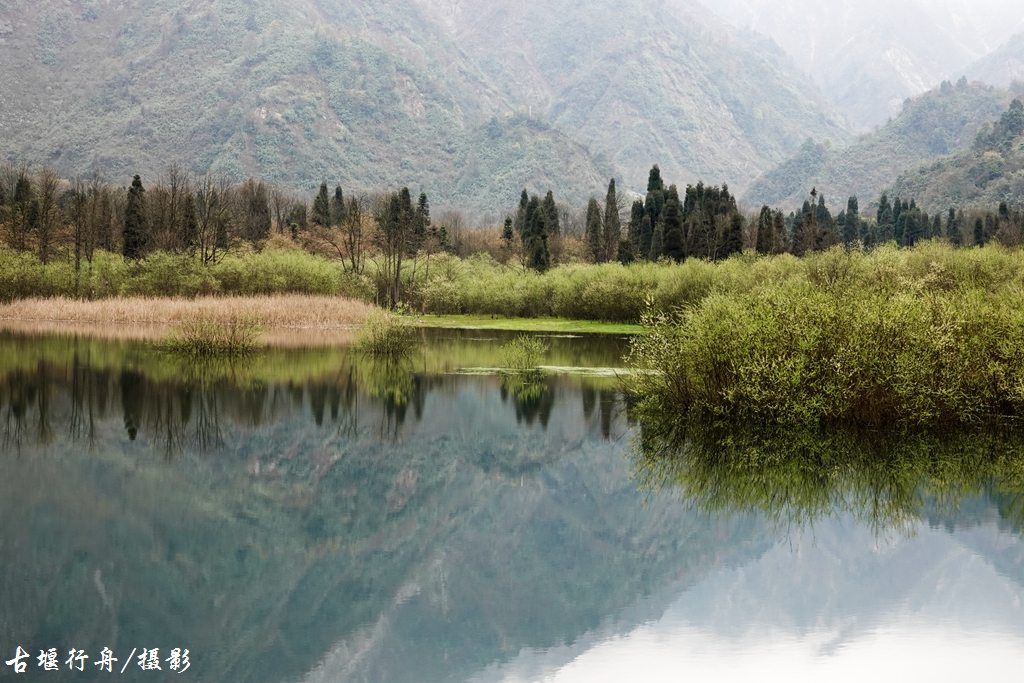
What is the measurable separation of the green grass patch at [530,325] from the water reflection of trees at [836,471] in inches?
1956

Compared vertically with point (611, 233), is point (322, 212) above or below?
above

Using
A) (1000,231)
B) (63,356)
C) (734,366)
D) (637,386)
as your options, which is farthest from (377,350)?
(1000,231)

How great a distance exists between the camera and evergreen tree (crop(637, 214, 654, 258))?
384 ft

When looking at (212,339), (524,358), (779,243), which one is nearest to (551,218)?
(779,243)

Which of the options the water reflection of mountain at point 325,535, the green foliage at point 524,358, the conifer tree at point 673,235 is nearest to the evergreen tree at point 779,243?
the conifer tree at point 673,235

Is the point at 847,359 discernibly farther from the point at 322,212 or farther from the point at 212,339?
the point at 322,212

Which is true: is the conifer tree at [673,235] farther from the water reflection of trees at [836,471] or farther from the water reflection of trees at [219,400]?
the water reflection of trees at [836,471]

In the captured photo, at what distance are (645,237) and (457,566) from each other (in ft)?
345

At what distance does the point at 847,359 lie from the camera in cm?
2361

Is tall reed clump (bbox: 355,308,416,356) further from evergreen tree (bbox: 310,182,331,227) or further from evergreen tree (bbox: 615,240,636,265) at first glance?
evergreen tree (bbox: 310,182,331,227)

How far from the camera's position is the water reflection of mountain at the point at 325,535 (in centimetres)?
1203

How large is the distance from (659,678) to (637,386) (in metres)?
17.5

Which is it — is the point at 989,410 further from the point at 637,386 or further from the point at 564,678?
the point at 564,678

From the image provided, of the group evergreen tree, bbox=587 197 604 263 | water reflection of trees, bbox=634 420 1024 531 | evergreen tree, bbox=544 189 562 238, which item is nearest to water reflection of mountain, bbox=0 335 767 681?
water reflection of trees, bbox=634 420 1024 531
